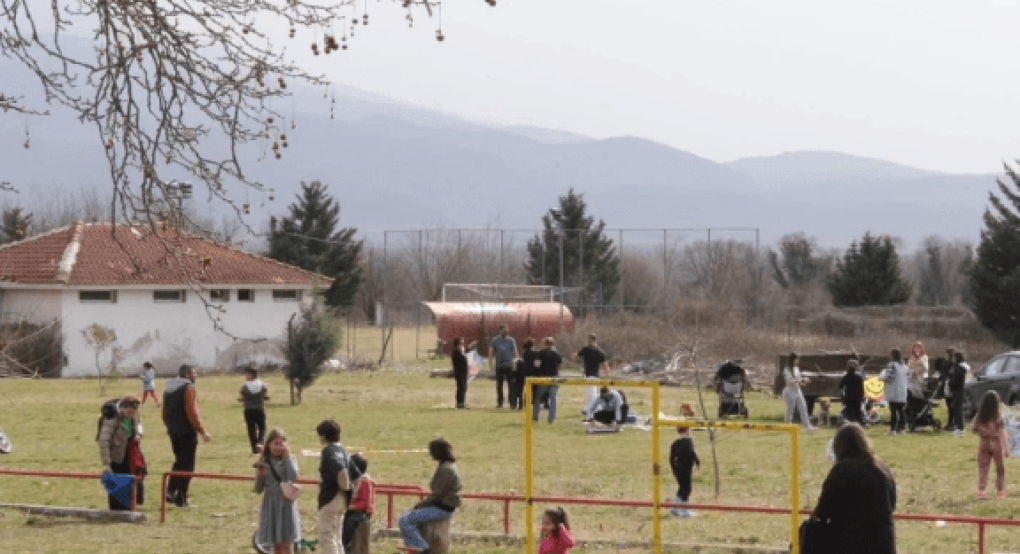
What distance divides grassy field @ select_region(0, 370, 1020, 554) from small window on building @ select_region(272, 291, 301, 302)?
16521mm

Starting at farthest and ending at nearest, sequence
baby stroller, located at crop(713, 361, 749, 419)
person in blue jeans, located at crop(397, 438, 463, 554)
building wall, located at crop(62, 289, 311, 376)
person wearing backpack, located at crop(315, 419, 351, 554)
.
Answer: building wall, located at crop(62, 289, 311, 376) < baby stroller, located at crop(713, 361, 749, 419) < person in blue jeans, located at crop(397, 438, 463, 554) < person wearing backpack, located at crop(315, 419, 351, 554)

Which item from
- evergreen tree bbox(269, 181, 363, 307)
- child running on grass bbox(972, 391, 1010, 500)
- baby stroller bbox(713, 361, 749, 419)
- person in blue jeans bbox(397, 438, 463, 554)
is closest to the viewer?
person in blue jeans bbox(397, 438, 463, 554)

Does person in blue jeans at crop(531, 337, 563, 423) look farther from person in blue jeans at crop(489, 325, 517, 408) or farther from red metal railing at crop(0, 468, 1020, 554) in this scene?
red metal railing at crop(0, 468, 1020, 554)

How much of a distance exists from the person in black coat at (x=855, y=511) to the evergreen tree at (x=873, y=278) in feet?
205

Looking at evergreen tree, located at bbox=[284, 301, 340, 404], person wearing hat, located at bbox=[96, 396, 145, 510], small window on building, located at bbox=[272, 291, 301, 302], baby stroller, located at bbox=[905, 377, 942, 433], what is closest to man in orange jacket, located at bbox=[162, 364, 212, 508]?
person wearing hat, located at bbox=[96, 396, 145, 510]

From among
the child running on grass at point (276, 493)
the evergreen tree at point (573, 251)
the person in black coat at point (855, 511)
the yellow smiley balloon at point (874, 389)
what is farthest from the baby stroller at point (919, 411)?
the evergreen tree at point (573, 251)

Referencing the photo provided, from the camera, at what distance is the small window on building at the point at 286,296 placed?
5591cm

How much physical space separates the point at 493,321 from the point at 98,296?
1258 cm

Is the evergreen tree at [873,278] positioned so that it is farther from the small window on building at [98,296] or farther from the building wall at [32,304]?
the building wall at [32,304]

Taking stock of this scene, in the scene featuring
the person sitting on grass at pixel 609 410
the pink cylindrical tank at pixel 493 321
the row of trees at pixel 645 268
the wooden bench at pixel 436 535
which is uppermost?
the row of trees at pixel 645 268

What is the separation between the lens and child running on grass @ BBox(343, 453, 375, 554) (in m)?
14.7

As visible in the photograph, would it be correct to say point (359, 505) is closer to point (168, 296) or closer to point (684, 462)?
point (684, 462)

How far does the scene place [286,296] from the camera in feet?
185

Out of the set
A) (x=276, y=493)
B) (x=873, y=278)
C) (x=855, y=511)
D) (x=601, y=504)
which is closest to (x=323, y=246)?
(x=873, y=278)
